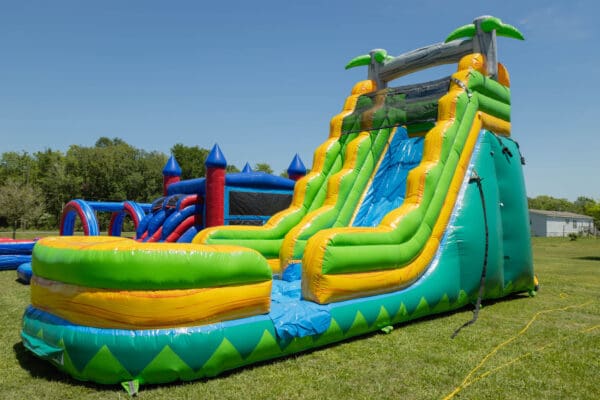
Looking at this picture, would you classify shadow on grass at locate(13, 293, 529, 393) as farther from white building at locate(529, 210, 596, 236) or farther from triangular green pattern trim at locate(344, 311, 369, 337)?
white building at locate(529, 210, 596, 236)

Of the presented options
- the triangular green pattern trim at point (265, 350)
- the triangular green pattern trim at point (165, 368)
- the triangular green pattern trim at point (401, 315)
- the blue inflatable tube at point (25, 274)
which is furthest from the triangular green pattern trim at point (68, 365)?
the blue inflatable tube at point (25, 274)

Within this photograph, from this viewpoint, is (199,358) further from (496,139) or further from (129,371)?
(496,139)

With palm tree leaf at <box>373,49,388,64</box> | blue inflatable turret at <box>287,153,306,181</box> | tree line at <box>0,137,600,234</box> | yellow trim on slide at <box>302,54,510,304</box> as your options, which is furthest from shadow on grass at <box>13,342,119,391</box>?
tree line at <box>0,137,600,234</box>

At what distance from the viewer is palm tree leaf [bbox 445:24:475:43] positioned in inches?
254

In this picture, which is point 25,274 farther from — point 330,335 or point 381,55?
point 381,55

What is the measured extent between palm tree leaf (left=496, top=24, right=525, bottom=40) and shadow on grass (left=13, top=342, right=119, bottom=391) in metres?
6.61

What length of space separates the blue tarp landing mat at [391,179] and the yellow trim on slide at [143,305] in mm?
3092

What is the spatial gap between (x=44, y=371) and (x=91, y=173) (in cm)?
3723

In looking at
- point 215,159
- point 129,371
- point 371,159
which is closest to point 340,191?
point 371,159

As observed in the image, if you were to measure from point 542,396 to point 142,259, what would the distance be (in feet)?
9.52

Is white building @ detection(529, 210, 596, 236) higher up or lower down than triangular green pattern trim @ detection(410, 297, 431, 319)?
lower down

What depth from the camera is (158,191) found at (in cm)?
3806

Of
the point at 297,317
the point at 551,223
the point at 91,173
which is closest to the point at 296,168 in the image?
the point at 297,317

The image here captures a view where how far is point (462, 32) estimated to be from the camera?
6.58m
